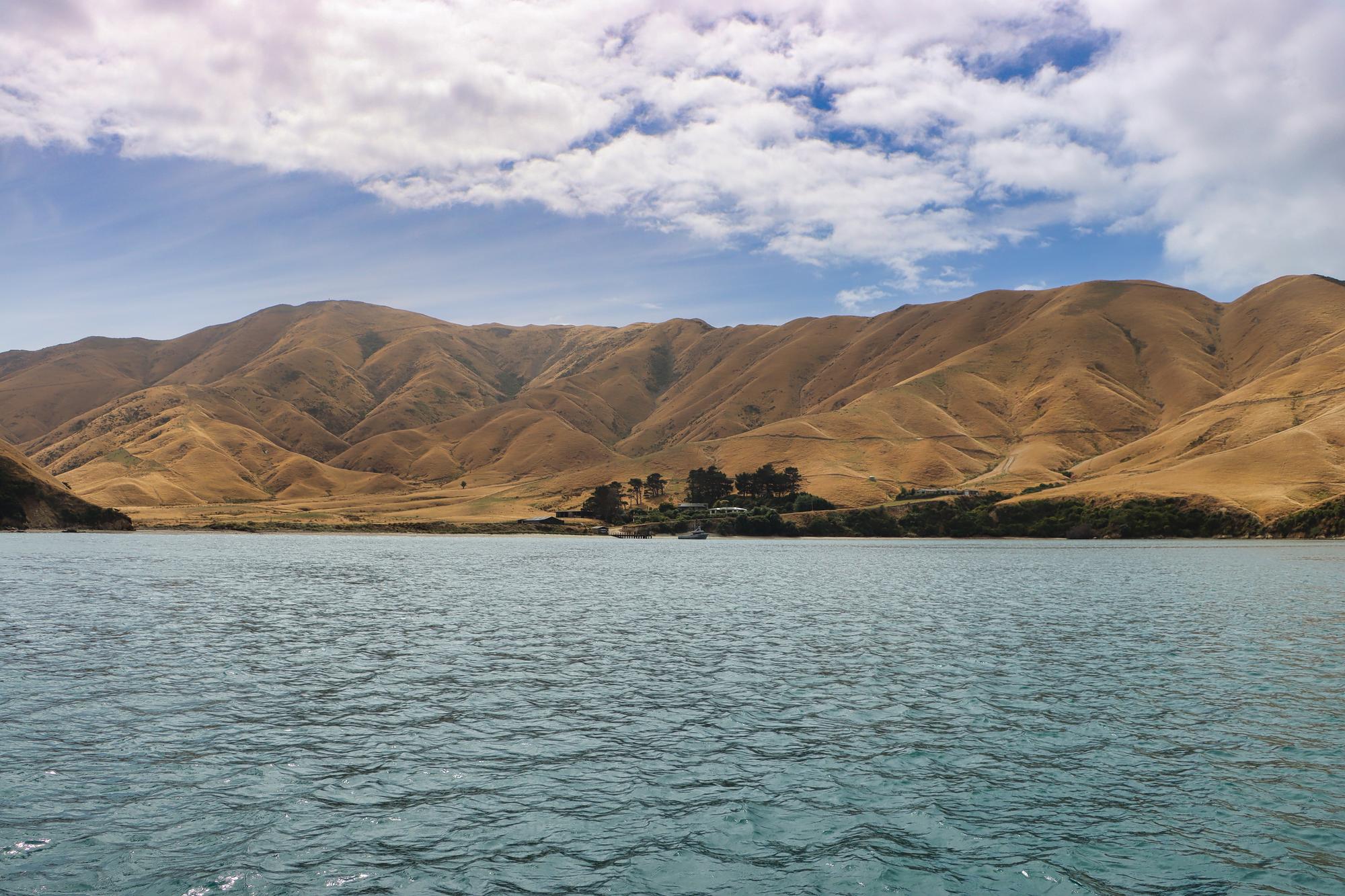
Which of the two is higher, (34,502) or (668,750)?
(34,502)

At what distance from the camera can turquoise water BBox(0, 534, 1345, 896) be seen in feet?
56.7

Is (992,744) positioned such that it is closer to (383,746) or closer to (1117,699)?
(1117,699)

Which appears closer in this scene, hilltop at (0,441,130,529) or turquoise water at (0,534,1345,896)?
turquoise water at (0,534,1345,896)

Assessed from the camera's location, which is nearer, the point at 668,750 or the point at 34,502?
the point at 668,750

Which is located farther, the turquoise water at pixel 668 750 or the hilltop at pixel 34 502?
the hilltop at pixel 34 502

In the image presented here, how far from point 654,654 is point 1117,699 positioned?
64.5 ft

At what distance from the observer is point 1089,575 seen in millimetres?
92438

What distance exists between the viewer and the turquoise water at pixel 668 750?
681 inches

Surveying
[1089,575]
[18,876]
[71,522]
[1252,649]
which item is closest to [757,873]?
[18,876]

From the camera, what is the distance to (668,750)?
25.2 m

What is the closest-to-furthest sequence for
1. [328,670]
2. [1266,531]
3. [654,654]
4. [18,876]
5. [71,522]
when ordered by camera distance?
[18,876] → [328,670] → [654,654] → [1266,531] → [71,522]

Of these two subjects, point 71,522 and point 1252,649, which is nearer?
point 1252,649

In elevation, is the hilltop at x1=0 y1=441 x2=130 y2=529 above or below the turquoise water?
above

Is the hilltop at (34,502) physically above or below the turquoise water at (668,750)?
above
